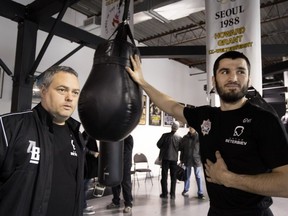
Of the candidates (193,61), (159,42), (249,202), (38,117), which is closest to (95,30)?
(159,42)

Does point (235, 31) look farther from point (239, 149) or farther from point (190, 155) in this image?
point (190, 155)

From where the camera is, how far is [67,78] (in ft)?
5.24

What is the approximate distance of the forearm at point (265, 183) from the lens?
3.86ft

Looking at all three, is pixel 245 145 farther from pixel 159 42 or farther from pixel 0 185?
pixel 159 42

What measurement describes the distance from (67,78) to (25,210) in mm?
735

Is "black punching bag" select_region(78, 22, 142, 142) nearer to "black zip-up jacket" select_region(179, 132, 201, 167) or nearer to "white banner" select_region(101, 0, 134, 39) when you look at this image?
"white banner" select_region(101, 0, 134, 39)

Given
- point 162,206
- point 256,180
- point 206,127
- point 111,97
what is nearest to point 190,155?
point 162,206

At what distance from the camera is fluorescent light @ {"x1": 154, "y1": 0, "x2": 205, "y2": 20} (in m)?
4.33

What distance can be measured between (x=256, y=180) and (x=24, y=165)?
1.10 meters

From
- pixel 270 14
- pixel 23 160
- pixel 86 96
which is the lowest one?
pixel 23 160

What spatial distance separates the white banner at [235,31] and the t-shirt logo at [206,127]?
1.21m

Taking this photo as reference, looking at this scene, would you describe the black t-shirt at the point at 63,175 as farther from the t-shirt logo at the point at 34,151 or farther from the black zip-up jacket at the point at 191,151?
the black zip-up jacket at the point at 191,151

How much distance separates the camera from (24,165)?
1.34 m

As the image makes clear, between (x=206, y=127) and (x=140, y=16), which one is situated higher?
(x=140, y=16)
